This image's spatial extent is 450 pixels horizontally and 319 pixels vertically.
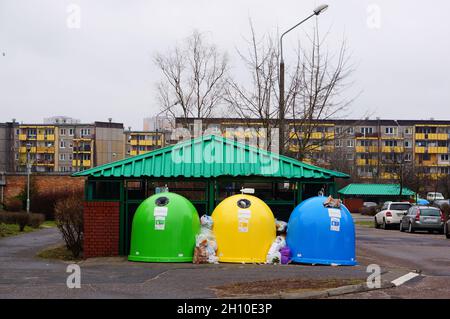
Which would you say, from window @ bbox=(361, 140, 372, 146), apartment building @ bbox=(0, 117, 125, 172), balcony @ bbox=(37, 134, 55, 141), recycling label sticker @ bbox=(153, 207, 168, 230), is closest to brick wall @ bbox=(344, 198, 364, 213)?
window @ bbox=(361, 140, 372, 146)

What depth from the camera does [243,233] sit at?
17.0 metres

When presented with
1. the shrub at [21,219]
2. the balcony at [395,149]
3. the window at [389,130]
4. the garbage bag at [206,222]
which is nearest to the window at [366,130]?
the window at [389,130]

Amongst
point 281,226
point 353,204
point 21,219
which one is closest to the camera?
point 281,226

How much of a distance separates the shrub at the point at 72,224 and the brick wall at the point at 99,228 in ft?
6.36

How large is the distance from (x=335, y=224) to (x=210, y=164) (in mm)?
3832

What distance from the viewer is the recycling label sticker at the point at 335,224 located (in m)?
17.0

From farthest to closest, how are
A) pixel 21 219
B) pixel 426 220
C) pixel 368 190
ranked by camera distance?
pixel 368 190 < pixel 426 220 < pixel 21 219

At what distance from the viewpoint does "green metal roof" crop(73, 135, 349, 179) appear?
61.2 ft

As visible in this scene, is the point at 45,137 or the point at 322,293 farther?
the point at 45,137

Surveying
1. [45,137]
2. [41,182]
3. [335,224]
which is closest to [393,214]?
[335,224]

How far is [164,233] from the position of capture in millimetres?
16922

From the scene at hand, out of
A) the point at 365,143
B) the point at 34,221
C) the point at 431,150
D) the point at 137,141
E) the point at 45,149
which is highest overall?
the point at 137,141

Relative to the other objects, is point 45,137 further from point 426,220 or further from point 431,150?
point 426,220

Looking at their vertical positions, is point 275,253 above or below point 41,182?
below
